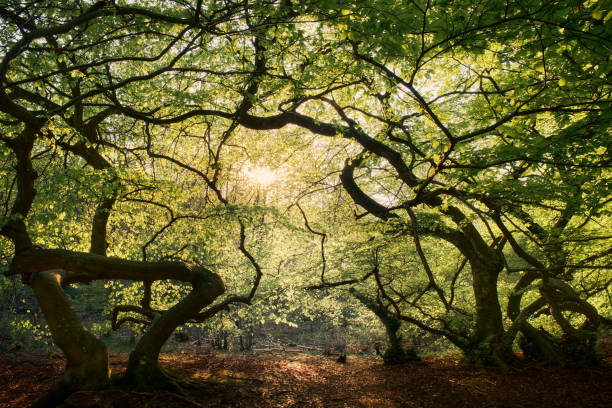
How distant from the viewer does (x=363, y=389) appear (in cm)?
794

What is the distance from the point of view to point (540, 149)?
4918mm

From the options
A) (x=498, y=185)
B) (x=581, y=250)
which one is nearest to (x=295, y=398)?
(x=498, y=185)

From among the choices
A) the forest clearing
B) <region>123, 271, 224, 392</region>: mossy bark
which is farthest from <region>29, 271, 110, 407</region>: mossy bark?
<region>123, 271, 224, 392</region>: mossy bark

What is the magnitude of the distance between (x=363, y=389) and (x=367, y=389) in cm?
10

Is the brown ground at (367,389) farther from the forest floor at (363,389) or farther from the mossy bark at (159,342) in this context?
the mossy bark at (159,342)

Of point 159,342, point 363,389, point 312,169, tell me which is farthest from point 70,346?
point 312,169

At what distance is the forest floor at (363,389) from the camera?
18.0ft

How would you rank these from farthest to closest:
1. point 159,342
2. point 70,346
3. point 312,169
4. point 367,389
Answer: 1. point 312,169
2. point 367,389
3. point 159,342
4. point 70,346

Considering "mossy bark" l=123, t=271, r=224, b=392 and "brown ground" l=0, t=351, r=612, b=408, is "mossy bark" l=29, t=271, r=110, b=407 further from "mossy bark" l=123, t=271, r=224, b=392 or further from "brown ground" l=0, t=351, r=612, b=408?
"mossy bark" l=123, t=271, r=224, b=392

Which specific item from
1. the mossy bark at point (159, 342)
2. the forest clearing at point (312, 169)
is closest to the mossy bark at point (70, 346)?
the forest clearing at point (312, 169)

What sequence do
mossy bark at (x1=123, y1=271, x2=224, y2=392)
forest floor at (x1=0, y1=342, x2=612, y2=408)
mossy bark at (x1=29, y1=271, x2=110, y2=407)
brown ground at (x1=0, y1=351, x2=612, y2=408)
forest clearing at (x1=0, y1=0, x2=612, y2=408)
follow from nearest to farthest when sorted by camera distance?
forest clearing at (x1=0, y1=0, x2=612, y2=408) < mossy bark at (x1=29, y1=271, x2=110, y2=407) < mossy bark at (x1=123, y1=271, x2=224, y2=392) < forest floor at (x1=0, y1=342, x2=612, y2=408) < brown ground at (x1=0, y1=351, x2=612, y2=408)

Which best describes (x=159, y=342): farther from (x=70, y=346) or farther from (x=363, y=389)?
(x=363, y=389)

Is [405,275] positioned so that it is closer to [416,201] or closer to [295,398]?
[295,398]

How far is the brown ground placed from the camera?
5645 mm
